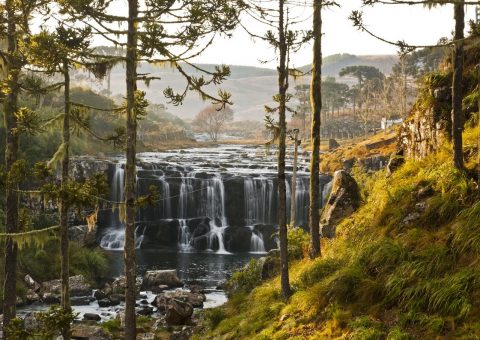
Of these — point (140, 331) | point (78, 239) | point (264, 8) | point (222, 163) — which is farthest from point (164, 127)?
point (264, 8)

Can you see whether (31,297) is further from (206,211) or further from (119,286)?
(206,211)

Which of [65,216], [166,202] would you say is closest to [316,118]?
[65,216]

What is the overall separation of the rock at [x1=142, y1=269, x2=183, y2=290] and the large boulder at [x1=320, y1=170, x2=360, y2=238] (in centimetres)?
1203

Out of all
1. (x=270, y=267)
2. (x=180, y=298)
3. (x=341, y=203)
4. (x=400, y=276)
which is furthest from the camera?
(x=180, y=298)

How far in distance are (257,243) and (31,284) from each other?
17482 millimetres

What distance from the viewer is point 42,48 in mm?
11172

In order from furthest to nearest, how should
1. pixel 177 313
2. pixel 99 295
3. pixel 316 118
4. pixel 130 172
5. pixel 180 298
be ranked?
pixel 99 295, pixel 180 298, pixel 177 313, pixel 316 118, pixel 130 172

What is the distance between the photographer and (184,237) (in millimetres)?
38000

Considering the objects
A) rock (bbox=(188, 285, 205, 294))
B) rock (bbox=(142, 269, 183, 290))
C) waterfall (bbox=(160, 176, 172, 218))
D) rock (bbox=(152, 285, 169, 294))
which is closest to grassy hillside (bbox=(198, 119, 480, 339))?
rock (bbox=(188, 285, 205, 294))

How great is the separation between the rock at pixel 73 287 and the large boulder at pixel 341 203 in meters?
14.9

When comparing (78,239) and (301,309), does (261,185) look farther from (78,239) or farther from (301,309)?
(301,309)

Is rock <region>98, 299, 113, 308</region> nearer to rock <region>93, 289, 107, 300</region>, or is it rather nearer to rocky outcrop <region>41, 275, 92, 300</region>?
rock <region>93, 289, 107, 300</region>

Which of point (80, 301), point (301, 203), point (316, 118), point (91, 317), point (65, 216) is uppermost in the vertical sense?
point (316, 118)

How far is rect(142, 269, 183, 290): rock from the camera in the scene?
87.7 ft
